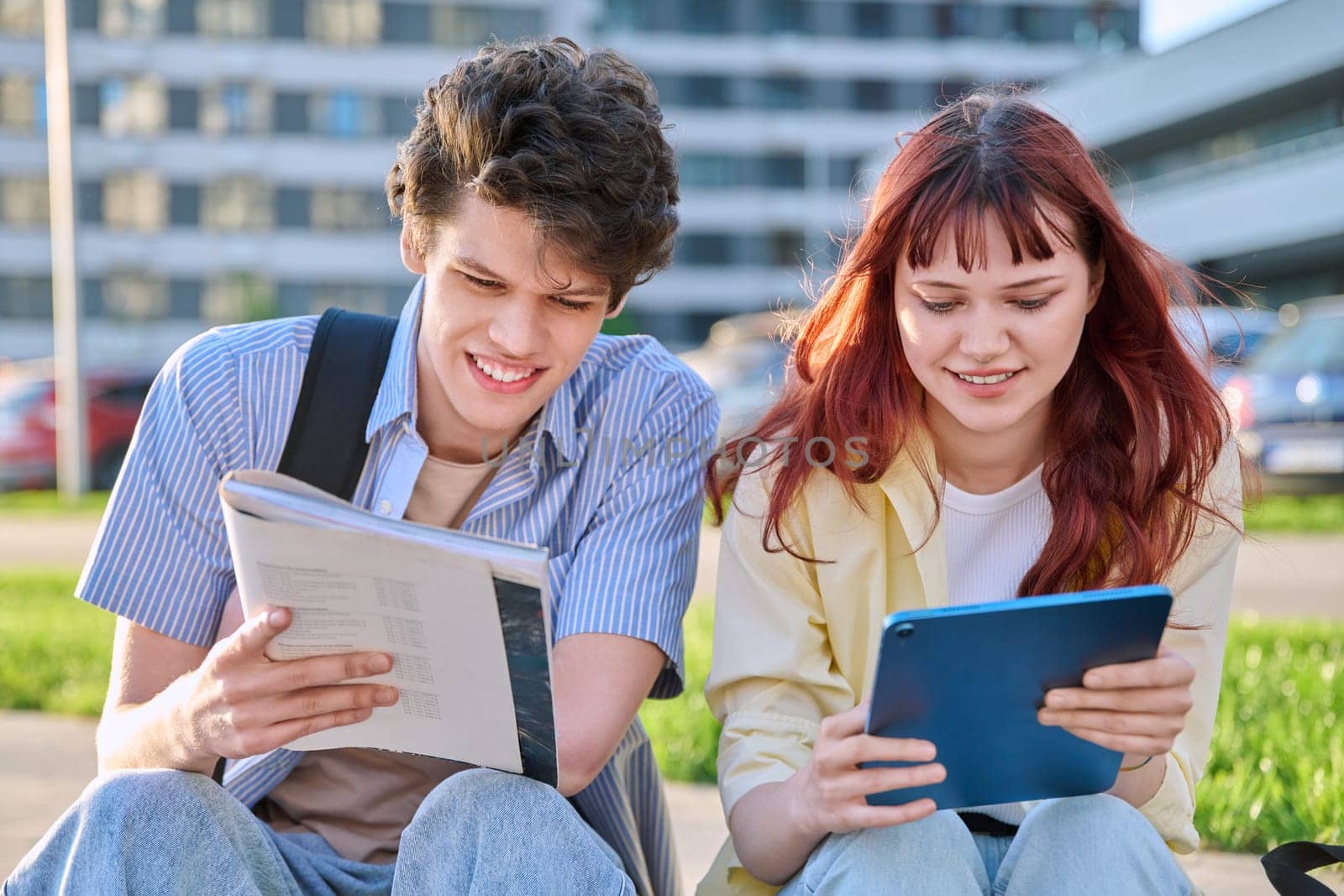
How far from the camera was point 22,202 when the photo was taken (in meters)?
37.6

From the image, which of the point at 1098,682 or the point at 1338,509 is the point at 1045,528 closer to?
the point at 1098,682

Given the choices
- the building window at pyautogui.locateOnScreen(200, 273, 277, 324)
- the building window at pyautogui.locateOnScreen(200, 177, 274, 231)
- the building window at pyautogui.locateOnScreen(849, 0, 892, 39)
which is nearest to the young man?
the building window at pyautogui.locateOnScreen(200, 273, 277, 324)

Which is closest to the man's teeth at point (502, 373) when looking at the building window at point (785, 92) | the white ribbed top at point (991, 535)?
the white ribbed top at point (991, 535)

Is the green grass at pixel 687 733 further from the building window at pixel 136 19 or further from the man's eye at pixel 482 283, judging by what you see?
the building window at pixel 136 19

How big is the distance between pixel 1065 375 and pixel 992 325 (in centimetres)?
31

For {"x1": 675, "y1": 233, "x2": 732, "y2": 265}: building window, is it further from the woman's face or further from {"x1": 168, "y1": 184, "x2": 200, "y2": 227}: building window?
the woman's face

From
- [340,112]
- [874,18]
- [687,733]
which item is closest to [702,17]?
[874,18]

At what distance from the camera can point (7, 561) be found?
346 inches

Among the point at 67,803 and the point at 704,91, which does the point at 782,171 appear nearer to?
the point at 704,91

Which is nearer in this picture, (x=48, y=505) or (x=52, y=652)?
(x=52, y=652)

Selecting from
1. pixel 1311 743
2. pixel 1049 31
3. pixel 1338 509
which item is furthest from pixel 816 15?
pixel 1311 743

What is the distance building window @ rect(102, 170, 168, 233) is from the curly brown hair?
125ft

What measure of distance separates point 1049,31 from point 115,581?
160ft

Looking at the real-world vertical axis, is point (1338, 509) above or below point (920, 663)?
below
